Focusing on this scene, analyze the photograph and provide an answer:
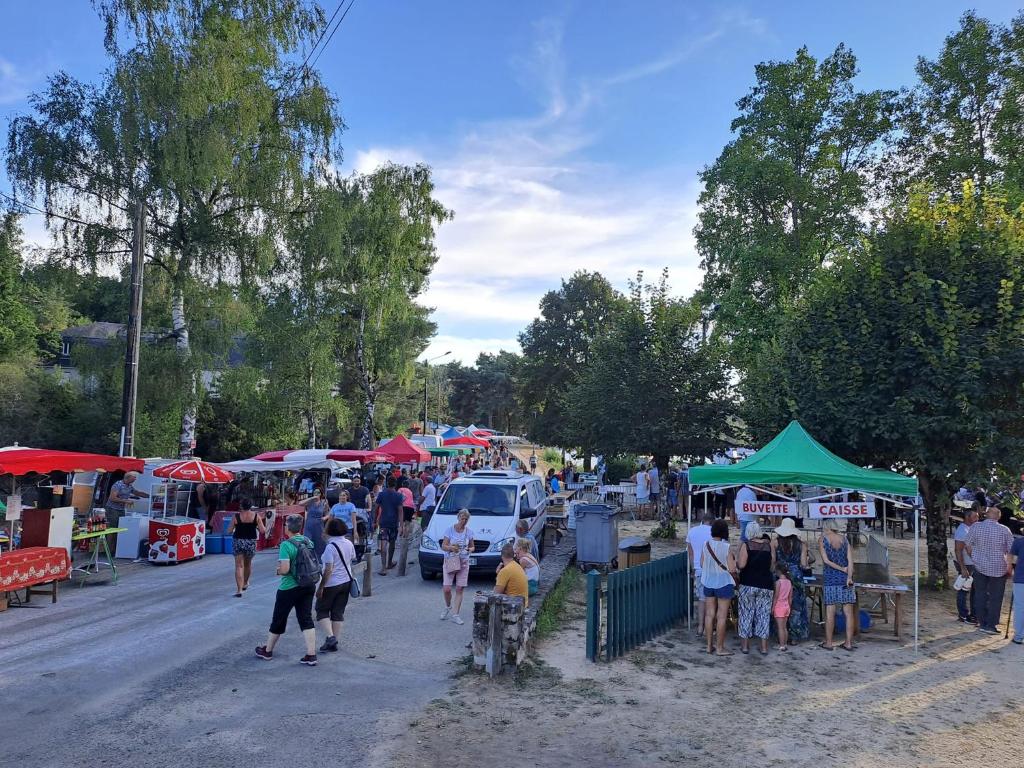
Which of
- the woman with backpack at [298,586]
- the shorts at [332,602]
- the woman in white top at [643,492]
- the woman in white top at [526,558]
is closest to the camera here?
the woman with backpack at [298,586]

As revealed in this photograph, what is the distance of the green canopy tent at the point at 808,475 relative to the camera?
8.95m

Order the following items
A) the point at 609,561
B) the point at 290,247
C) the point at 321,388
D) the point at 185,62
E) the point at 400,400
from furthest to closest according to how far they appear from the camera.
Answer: the point at 400,400 → the point at 321,388 → the point at 290,247 → the point at 185,62 → the point at 609,561

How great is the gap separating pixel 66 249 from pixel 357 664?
57.4ft

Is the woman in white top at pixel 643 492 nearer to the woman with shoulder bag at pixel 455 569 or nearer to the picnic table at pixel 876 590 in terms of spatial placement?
the picnic table at pixel 876 590

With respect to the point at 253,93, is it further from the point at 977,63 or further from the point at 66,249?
the point at 977,63

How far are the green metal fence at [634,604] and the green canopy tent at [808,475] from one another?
1285mm

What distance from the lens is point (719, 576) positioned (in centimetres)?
837

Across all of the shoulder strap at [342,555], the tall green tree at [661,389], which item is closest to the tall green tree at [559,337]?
the tall green tree at [661,389]

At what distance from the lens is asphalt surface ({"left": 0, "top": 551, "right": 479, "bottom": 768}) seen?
5344 millimetres

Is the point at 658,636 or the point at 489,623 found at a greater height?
the point at 489,623

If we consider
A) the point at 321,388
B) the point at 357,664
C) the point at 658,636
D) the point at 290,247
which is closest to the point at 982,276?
the point at 658,636

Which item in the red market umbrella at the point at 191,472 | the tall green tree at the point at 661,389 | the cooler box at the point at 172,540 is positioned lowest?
the cooler box at the point at 172,540

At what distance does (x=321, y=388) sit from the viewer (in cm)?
2544

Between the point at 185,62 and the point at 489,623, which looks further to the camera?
the point at 185,62
